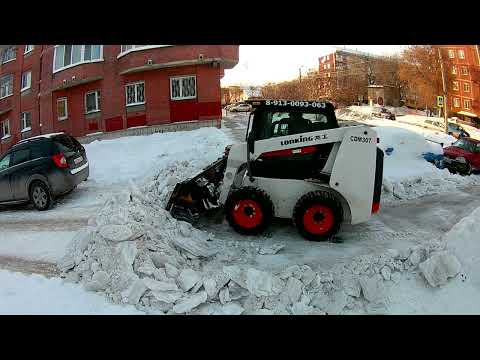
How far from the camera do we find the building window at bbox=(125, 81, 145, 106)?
11172mm

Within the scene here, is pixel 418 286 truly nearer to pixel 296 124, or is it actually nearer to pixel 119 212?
pixel 296 124

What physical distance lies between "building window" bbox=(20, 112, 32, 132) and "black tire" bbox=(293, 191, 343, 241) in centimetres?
931

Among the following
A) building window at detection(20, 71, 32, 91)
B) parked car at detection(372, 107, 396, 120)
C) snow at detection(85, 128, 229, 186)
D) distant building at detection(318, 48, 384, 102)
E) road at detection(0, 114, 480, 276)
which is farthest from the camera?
building window at detection(20, 71, 32, 91)

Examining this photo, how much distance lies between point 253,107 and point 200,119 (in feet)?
17.6

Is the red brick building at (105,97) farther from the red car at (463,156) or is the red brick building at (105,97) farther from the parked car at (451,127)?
the red car at (463,156)

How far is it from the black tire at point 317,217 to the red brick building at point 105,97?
222 inches

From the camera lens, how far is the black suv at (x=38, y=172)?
719 centimetres

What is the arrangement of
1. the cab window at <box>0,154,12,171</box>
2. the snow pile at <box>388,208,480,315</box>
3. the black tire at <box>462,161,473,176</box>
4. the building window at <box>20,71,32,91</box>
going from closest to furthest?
the snow pile at <box>388,208,480,315</box>, the cab window at <box>0,154,12,171</box>, the building window at <box>20,71,32,91</box>, the black tire at <box>462,161,473,176</box>

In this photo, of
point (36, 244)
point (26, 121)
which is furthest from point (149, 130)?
point (36, 244)

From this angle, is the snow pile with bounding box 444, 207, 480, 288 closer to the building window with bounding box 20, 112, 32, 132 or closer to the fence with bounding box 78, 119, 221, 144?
the fence with bounding box 78, 119, 221, 144

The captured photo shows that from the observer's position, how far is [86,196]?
757cm

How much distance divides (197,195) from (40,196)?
3.42m

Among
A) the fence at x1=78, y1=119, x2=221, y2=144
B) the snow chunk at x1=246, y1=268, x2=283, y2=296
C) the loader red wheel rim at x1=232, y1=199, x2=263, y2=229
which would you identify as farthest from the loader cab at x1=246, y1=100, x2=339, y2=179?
the fence at x1=78, y1=119, x2=221, y2=144
